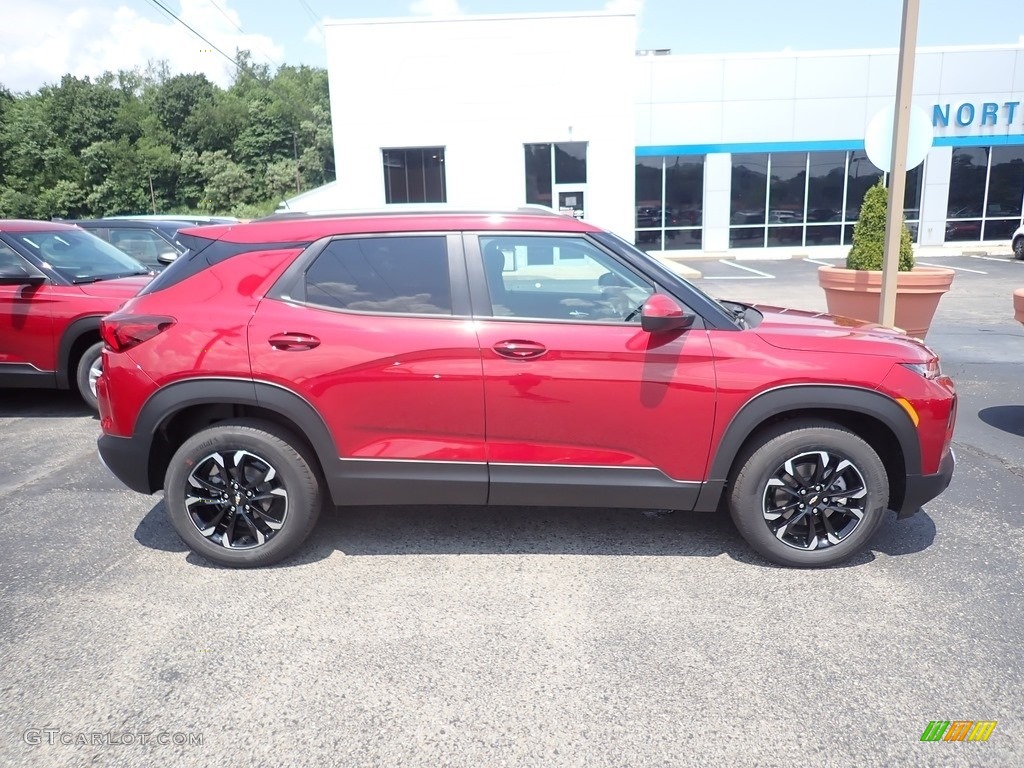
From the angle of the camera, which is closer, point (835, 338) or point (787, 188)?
point (835, 338)

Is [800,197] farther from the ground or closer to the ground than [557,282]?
farther from the ground

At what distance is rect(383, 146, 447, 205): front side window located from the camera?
897 inches

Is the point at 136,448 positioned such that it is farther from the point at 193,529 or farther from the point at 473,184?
the point at 473,184

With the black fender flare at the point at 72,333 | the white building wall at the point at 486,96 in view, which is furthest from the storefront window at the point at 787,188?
the black fender flare at the point at 72,333

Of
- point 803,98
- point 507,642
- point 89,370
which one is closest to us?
point 507,642

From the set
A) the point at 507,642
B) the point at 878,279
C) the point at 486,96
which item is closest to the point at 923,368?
the point at 507,642

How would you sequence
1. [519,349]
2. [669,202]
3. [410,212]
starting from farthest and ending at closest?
[669,202] → [410,212] → [519,349]

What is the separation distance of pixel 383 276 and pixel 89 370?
14.4ft

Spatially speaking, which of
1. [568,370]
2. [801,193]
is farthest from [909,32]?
[801,193]

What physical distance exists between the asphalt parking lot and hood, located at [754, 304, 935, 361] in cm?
109

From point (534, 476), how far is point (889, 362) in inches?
70.2

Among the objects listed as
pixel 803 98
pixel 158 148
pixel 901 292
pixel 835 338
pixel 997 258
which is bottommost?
pixel 997 258

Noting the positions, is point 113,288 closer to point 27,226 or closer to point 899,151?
point 27,226

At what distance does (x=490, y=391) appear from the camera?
12.1ft
